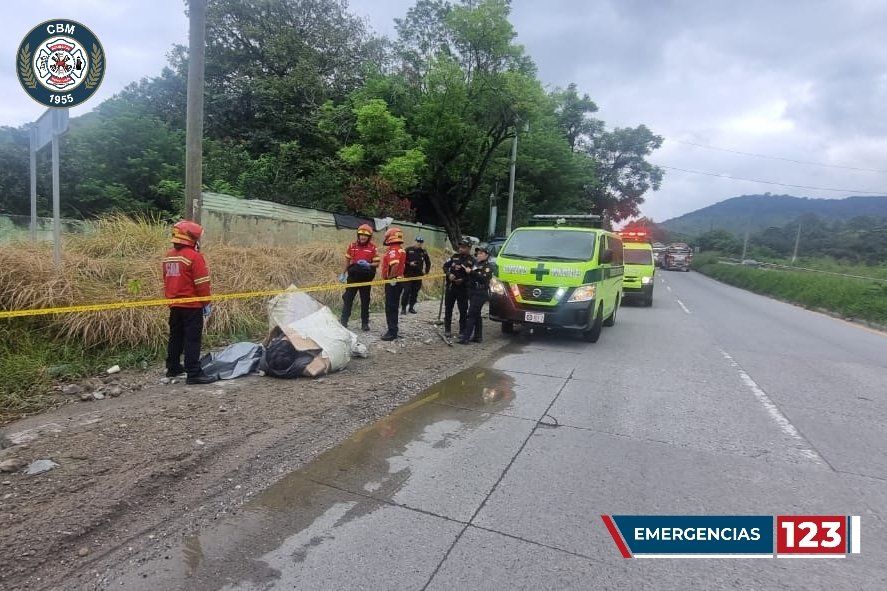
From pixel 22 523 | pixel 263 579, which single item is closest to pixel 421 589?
pixel 263 579

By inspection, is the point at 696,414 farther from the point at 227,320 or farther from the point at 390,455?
the point at 227,320

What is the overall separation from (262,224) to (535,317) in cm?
747

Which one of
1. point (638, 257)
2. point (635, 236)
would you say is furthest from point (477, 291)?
point (635, 236)

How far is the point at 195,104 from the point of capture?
7.03 metres

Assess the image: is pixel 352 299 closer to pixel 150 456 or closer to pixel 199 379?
pixel 199 379

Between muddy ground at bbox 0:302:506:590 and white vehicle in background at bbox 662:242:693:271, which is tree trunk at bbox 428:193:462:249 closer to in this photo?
muddy ground at bbox 0:302:506:590

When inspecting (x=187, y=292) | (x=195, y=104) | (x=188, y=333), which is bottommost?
(x=188, y=333)

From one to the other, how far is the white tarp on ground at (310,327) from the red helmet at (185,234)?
1144 mm

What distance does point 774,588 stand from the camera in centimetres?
248

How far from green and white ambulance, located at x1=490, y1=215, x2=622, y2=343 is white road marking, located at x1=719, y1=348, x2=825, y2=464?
230 cm

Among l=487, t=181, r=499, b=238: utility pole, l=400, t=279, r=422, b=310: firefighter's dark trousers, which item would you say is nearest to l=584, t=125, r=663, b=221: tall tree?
l=487, t=181, r=499, b=238: utility pole

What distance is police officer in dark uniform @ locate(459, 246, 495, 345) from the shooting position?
26.5 ft

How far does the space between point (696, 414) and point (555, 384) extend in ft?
5.15

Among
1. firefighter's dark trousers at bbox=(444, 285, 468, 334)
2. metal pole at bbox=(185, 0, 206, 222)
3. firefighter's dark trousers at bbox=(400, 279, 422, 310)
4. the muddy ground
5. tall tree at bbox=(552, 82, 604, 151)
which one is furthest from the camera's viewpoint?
tall tree at bbox=(552, 82, 604, 151)
